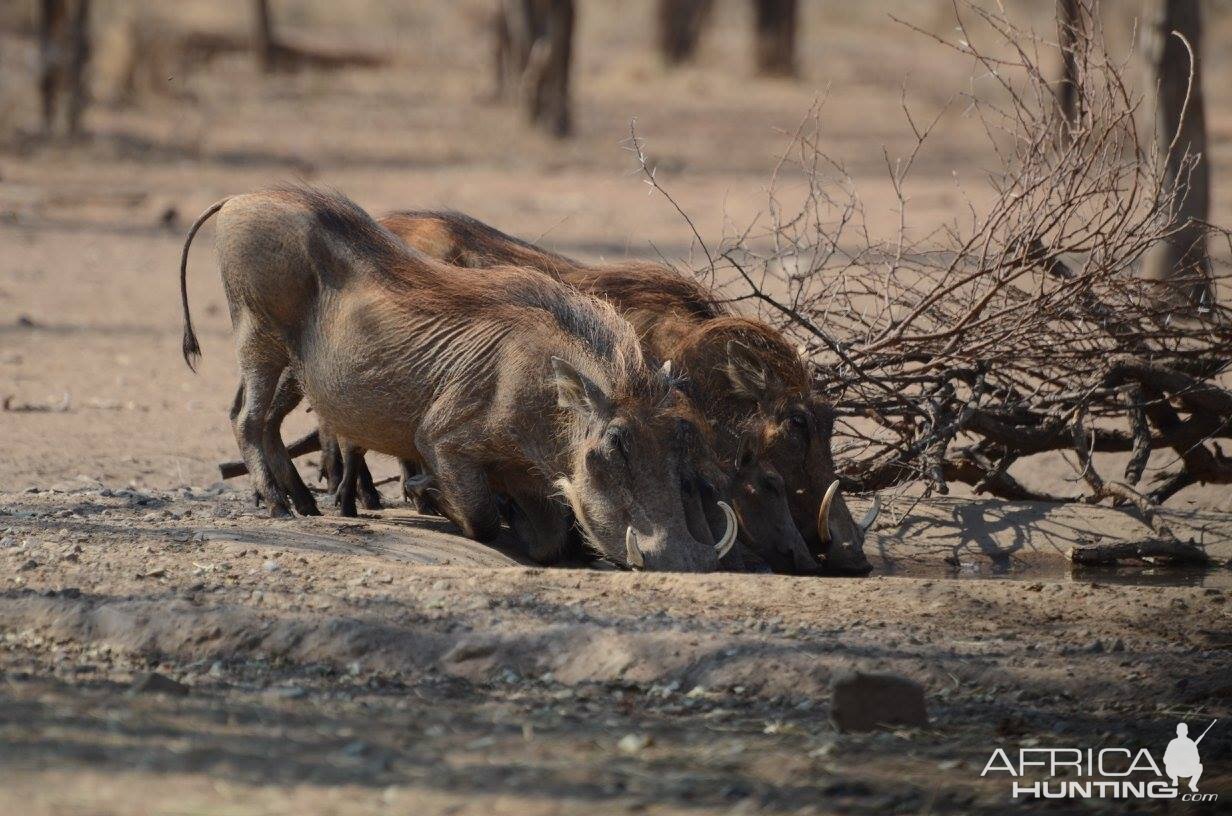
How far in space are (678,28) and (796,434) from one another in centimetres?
2058

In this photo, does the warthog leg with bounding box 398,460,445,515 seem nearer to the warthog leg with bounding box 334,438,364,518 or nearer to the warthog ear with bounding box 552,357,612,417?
the warthog leg with bounding box 334,438,364,518

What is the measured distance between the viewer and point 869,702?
140 inches

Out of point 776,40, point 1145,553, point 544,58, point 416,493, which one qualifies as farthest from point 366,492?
point 776,40

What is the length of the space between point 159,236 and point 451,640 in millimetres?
8856

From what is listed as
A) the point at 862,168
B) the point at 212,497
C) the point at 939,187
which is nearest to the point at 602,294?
the point at 212,497

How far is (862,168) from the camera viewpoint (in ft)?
52.3

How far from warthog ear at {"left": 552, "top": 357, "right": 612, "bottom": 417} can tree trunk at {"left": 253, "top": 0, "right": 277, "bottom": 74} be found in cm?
1755

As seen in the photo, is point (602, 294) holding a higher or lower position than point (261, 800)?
higher

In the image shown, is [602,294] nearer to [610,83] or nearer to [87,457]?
[87,457]

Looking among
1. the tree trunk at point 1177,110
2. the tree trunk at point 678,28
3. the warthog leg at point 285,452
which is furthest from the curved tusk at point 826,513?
the tree trunk at point 678,28

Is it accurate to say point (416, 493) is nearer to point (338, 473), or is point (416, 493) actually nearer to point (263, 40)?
point (338, 473)

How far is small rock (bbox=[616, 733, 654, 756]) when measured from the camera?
3.38 m

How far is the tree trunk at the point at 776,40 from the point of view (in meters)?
23.3

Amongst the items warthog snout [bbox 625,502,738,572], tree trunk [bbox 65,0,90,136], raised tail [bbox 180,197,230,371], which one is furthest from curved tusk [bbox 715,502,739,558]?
tree trunk [bbox 65,0,90,136]
